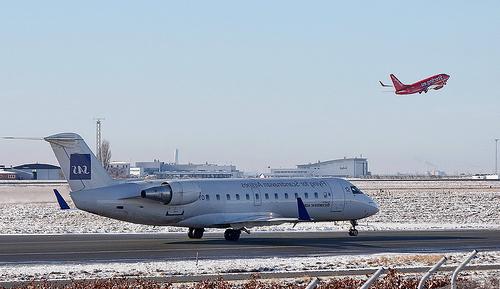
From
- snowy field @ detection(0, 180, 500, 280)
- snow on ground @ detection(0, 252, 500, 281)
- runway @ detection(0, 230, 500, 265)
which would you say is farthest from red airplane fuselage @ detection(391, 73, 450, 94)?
snow on ground @ detection(0, 252, 500, 281)

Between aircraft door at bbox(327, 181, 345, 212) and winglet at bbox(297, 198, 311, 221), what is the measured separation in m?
1.72

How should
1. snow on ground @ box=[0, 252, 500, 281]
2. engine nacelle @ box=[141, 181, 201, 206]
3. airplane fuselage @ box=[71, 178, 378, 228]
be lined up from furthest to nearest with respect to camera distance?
1. engine nacelle @ box=[141, 181, 201, 206]
2. airplane fuselage @ box=[71, 178, 378, 228]
3. snow on ground @ box=[0, 252, 500, 281]

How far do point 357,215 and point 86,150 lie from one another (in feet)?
40.0

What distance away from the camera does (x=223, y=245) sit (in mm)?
36719

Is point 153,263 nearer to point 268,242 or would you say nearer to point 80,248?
point 80,248

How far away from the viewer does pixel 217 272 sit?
26.3m

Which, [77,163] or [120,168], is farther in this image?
[120,168]

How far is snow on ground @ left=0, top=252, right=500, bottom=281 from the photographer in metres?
25.9

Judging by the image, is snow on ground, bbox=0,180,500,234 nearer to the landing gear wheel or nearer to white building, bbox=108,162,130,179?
the landing gear wheel

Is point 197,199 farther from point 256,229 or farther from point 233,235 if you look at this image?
point 256,229

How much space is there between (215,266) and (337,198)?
1575cm

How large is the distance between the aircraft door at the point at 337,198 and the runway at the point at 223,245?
1.18m

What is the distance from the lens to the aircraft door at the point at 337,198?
4262cm

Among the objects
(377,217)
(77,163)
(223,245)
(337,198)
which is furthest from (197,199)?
(377,217)
